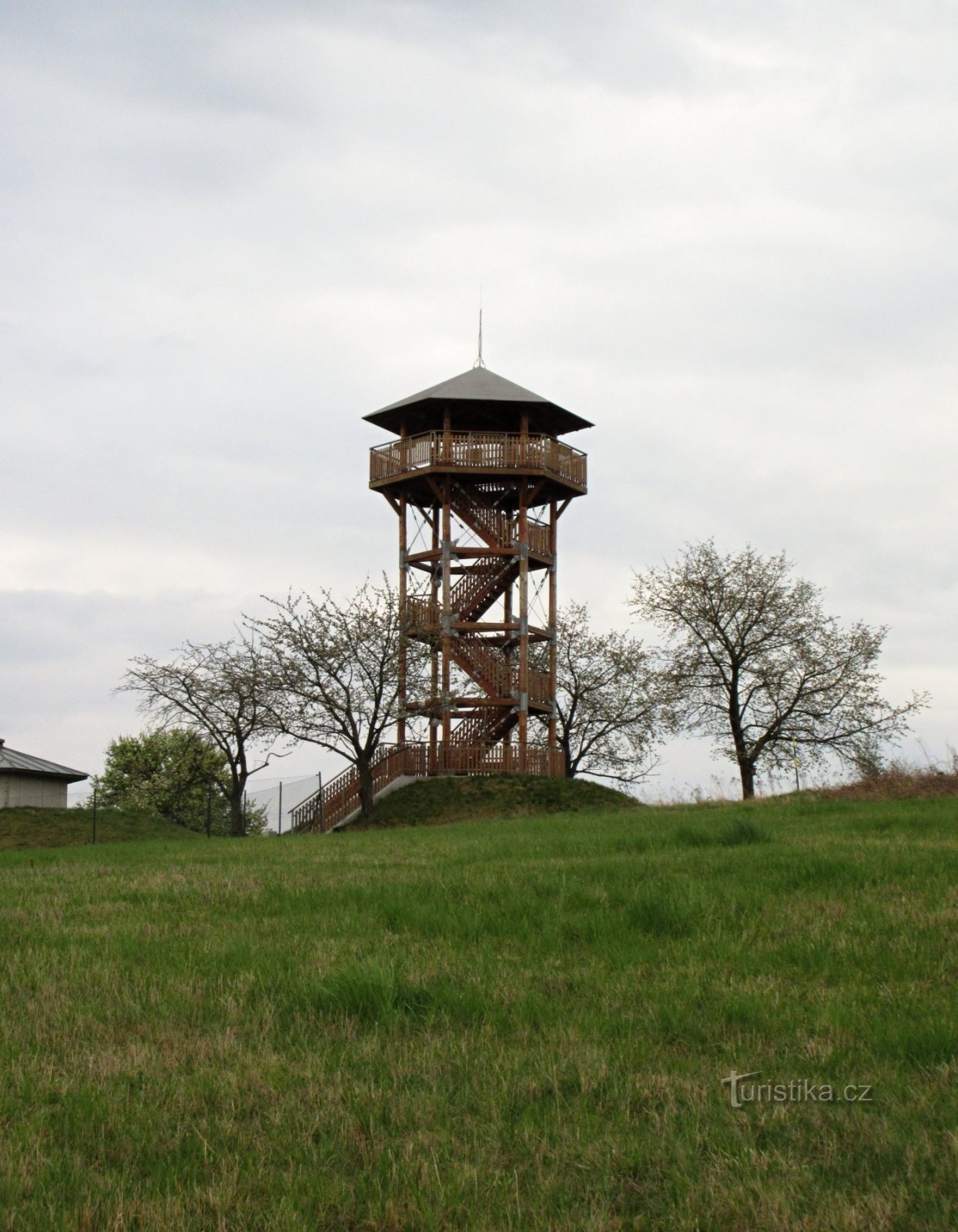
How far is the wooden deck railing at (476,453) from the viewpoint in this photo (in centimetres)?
3862

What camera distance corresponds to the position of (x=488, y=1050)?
5879mm

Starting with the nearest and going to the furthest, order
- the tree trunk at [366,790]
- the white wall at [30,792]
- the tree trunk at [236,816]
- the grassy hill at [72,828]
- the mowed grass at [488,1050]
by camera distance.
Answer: the mowed grass at [488,1050]
the grassy hill at [72,828]
the tree trunk at [366,790]
the tree trunk at [236,816]
the white wall at [30,792]

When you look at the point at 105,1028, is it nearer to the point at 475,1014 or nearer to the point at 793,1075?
the point at 475,1014

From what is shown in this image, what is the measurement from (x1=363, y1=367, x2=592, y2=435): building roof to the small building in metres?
18.2

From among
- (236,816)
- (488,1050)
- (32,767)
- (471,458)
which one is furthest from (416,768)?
(488,1050)

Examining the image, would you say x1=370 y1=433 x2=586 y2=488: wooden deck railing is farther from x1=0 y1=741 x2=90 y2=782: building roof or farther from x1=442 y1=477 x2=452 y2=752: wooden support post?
x1=0 y1=741 x2=90 y2=782: building roof

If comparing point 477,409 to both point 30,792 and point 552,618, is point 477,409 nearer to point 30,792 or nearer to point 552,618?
point 552,618

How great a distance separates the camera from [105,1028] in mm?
6371

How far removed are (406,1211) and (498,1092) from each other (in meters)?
1.17

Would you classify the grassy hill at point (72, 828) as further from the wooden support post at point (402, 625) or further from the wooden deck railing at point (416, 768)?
the wooden support post at point (402, 625)

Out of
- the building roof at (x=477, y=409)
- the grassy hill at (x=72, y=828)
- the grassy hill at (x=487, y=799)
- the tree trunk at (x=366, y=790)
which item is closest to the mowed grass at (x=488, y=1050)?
the grassy hill at (x=72, y=828)

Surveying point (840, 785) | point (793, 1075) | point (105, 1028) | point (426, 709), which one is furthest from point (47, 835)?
point (793, 1075)

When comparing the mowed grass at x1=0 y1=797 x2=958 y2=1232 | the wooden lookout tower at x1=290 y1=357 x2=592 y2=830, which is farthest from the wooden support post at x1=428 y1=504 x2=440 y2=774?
the mowed grass at x1=0 y1=797 x2=958 y2=1232

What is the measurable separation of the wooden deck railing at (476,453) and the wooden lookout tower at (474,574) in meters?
0.04
